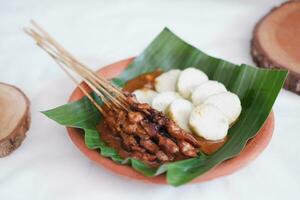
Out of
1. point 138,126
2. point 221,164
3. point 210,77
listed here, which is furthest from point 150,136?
point 210,77

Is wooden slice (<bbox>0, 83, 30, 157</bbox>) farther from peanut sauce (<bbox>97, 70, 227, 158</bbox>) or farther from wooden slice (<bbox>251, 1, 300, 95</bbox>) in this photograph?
wooden slice (<bbox>251, 1, 300, 95</bbox>)

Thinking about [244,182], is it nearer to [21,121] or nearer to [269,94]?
[269,94]

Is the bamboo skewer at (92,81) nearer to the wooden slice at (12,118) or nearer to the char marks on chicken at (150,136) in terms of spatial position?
the char marks on chicken at (150,136)

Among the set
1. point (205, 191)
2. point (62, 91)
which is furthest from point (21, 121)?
point (205, 191)

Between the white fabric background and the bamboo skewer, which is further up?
the bamboo skewer

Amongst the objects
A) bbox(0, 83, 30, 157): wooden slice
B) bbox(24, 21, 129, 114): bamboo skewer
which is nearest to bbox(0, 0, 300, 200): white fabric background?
bbox(0, 83, 30, 157): wooden slice

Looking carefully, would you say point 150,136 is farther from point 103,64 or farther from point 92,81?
point 103,64

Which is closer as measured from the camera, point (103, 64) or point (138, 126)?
point (138, 126)
